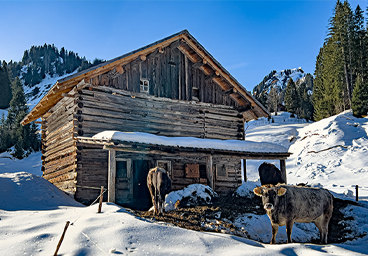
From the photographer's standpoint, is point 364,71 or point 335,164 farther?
point 364,71

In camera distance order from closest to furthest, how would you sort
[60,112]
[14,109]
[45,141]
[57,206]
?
1. [57,206]
2. [60,112]
3. [45,141]
4. [14,109]

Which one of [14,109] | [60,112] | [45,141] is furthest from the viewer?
[14,109]

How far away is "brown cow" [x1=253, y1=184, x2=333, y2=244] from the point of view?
7754 mm

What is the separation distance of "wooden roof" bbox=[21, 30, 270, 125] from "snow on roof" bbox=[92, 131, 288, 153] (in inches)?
136

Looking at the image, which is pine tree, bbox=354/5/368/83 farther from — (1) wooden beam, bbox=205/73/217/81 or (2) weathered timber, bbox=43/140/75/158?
(2) weathered timber, bbox=43/140/75/158

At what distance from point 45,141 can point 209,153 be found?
41.7ft

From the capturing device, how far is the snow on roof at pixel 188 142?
12745 millimetres

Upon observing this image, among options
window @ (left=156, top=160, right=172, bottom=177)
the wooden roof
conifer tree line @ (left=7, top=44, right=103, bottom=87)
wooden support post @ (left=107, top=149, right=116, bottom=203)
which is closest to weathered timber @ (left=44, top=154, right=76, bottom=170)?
the wooden roof

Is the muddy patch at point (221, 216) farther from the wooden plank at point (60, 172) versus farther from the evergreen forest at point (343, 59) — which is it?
the evergreen forest at point (343, 59)

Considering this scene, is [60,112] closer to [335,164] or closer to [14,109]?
[335,164]

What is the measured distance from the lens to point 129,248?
20.3 feet

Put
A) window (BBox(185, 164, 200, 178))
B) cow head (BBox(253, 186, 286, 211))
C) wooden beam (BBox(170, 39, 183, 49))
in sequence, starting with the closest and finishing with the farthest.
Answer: cow head (BBox(253, 186, 286, 211)) < window (BBox(185, 164, 200, 178)) < wooden beam (BBox(170, 39, 183, 49))


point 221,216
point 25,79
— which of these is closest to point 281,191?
point 221,216

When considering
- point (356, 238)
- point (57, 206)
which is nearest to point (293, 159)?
point (356, 238)
